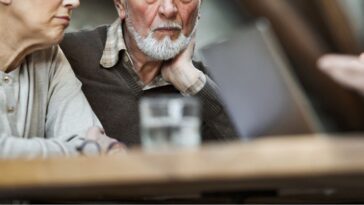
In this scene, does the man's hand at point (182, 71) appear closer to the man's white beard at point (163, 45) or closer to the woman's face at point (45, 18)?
the man's white beard at point (163, 45)

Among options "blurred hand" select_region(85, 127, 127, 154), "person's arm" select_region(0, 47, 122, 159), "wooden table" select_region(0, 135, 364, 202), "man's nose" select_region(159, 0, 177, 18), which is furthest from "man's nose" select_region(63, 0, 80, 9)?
"wooden table" select_region(0, 135, 364, 202)

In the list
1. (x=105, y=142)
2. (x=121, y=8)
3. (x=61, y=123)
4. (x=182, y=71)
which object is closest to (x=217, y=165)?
(x=105, y=142)

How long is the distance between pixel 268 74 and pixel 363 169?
333mm

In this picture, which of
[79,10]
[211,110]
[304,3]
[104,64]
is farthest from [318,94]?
[79,10]

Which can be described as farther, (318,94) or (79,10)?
(79,10)

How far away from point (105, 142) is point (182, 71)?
35.9 inches

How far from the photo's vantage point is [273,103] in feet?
4.17

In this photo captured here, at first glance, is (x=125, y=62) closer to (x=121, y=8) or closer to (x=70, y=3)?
(x=121, y=8)

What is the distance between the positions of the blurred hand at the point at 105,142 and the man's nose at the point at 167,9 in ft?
2.60

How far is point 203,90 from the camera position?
2.60m

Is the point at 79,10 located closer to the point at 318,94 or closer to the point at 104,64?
the point at 104,64

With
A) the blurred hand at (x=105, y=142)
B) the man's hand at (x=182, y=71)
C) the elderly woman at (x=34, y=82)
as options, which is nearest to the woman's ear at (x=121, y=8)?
Result: the man's hand at (x=182, y=71)

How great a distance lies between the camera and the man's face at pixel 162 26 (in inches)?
101

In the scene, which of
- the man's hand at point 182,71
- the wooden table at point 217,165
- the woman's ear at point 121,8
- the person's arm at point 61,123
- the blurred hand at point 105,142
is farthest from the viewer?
the woman's ear at point 121,8
